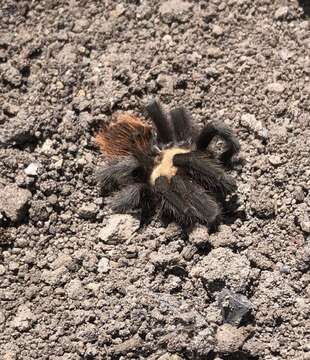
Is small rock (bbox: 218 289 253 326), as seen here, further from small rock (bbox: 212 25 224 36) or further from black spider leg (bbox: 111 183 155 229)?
small rock (bbox: 212 25 224 36)

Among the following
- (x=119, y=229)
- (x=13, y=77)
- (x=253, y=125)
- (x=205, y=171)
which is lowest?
(x=119, y=229)

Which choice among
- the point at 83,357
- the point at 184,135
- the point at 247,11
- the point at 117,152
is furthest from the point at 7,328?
the point at 247,11

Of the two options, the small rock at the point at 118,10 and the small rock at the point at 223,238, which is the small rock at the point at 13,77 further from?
the small rock at the point at 223,238

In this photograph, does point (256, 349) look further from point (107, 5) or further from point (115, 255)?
point (107, 5)

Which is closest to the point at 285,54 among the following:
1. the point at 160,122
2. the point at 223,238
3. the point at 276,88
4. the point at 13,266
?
the point at 276,88

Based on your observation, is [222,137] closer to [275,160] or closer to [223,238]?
[275,160]

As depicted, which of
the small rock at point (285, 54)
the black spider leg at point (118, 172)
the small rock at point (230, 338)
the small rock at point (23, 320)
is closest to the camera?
the small rock at point (230, 338)

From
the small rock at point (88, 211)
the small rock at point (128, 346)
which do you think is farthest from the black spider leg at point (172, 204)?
the small rock at point (128, 346)

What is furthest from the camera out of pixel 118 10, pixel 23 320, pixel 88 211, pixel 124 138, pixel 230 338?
pixel 118 10
